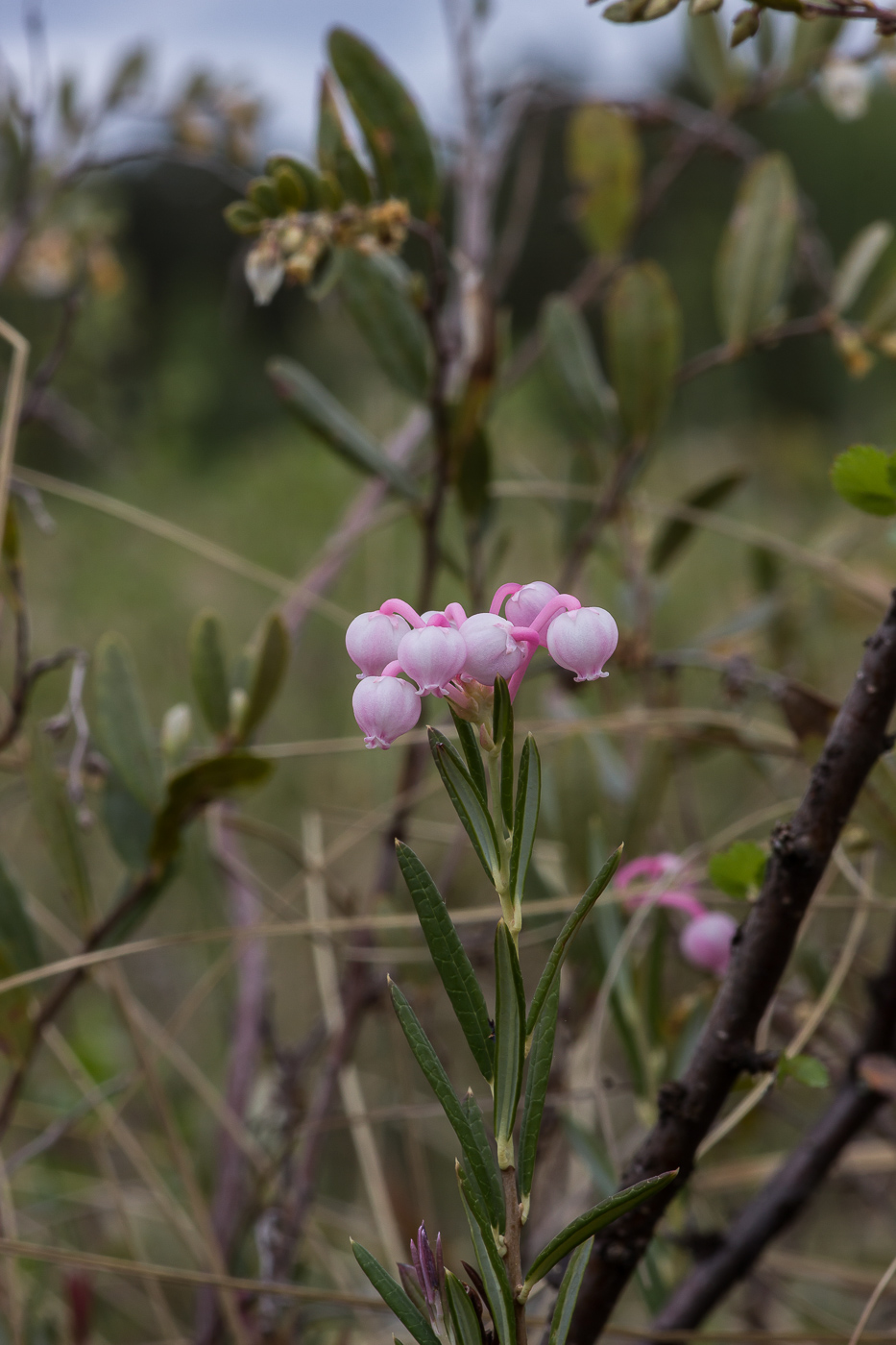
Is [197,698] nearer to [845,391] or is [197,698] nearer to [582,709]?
[582,709]

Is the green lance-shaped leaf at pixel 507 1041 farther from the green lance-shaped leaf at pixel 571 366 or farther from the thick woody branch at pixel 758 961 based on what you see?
the green lance-shaped leaf at pixel 571 366

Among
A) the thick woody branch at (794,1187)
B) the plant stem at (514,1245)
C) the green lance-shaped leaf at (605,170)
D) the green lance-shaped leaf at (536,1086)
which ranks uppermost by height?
the green lance-shaped leaf at (605,170)

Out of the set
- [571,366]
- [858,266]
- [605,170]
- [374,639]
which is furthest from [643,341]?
[374,639]

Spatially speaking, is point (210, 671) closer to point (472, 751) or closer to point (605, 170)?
point (472, 751)

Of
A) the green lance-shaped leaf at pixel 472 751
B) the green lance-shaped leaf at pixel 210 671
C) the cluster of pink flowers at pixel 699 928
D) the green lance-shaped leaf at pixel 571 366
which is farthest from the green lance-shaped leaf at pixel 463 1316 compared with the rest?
the green lance-shaped leaf at pixel 571 366

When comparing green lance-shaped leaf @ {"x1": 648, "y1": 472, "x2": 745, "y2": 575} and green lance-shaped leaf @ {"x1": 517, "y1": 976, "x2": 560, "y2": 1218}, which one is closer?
green lance-shaped leaf @ {"x1": 517, "y1": 976, "x2": 560, "y2": 1218}

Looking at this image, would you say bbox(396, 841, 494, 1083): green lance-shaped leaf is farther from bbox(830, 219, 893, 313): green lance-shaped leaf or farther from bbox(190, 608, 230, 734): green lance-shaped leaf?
bbox(830, 219, 893, 313): green lance-shaped leaf

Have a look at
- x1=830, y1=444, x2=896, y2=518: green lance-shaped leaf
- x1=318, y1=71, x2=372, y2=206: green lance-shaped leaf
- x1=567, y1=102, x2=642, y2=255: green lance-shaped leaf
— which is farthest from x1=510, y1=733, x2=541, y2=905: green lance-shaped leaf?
x1=567, y1=102, x2=642, y2=255: green lance-shaped leaf

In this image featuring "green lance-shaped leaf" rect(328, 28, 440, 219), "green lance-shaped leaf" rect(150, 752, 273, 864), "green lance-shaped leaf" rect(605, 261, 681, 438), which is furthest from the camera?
"green lance-shaped leaf" rect(605, 261, 681, 438)
